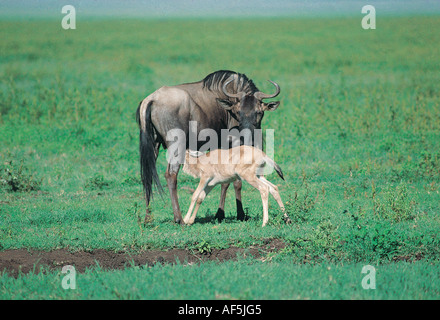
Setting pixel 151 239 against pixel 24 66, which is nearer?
pixel 151 239

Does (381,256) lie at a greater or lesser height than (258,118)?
lesser

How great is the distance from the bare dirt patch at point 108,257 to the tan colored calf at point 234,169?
111cm

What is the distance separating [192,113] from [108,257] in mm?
2951

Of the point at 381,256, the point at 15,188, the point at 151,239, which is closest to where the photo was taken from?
the point at 381,256

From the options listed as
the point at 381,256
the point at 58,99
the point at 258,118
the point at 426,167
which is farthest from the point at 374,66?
the point at 381,256

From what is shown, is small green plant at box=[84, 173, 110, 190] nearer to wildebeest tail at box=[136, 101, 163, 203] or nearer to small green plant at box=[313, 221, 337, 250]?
wildebeest tail at box=[136, 101, 163, 203]

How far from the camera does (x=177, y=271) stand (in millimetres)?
6629

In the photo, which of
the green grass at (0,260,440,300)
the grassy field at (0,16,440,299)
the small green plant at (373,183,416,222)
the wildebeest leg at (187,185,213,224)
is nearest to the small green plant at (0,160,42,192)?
the grassy field at (0,16,440,299)

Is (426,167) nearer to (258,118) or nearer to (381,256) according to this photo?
(258,118)

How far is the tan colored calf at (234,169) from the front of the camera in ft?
28.5

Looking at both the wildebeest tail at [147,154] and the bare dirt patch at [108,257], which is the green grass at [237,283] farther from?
the wildebeest tail at [147,154]

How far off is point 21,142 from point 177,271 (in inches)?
369

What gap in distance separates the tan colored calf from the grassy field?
0.35 m

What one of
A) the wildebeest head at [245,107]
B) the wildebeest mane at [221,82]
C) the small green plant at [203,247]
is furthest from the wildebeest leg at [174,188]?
the wildebeest mane at [221,82]
